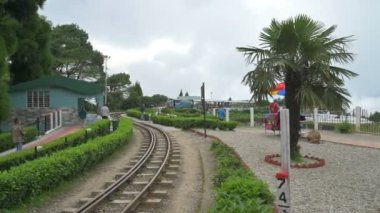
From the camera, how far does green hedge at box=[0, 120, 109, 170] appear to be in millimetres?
15471

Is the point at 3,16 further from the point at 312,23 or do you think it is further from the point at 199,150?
the point at 312,23

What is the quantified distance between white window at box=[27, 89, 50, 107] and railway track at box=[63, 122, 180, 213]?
735 inches

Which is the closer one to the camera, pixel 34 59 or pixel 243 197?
pixel 243 197

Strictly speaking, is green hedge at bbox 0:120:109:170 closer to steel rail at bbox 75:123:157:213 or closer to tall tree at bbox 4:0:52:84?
steel rail at bbox 75:123:157:213

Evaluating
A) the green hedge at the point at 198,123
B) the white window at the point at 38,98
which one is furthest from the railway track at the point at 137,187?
the white window at the point at 38,98

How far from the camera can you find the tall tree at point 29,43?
3300 cm

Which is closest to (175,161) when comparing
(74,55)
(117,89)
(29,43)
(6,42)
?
(6,42)

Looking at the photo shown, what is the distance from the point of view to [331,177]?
43.7 feet

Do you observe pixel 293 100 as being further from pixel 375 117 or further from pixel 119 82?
pixel 119 82

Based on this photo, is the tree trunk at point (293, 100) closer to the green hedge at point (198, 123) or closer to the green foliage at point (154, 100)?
the green hedge at point (198, 123)

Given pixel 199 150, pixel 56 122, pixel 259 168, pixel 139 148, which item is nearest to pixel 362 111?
pixel 199 150

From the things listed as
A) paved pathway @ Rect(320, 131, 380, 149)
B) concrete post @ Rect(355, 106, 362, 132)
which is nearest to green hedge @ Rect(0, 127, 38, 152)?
paved pathway @ Rect(320, 131, 380, 149)

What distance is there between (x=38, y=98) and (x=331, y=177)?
27.9 metres

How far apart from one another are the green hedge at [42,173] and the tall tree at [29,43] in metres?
18.5
